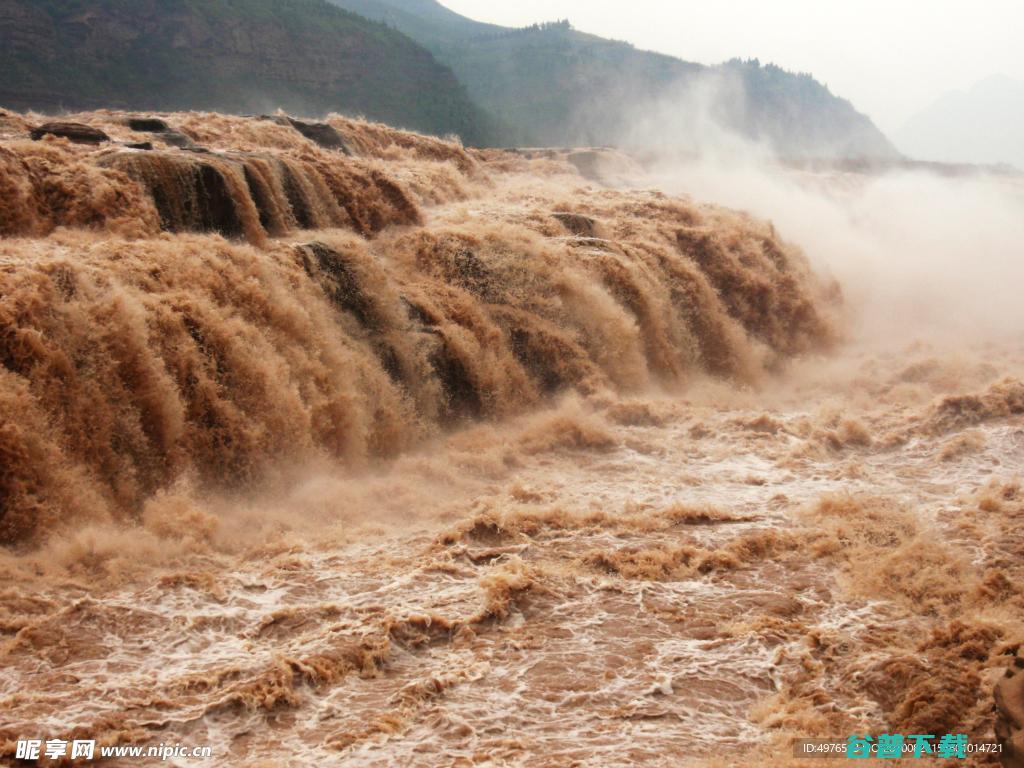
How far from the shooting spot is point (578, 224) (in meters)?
13.4

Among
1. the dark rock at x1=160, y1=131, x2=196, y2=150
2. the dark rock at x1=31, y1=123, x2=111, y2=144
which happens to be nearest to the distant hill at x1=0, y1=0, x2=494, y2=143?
the dark rock at x1=160, y1=131, x2=196, y2=150

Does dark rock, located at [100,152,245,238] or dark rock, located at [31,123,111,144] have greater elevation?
dark rock, located at [31,123,111,144]

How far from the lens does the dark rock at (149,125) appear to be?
12.3 meters

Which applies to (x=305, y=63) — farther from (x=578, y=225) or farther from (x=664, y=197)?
(x=578, y=225)

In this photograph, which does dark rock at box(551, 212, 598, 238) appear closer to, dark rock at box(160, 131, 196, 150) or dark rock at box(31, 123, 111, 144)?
dark rock at box(160, 131, 196, 150)

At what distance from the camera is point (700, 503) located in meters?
7.56

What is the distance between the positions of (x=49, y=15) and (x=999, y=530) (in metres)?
38.4

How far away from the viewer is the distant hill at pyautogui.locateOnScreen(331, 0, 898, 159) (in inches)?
2448

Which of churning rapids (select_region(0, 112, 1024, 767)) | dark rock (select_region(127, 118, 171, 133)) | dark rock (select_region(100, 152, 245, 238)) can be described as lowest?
churning rapids (select_region(0, 112, 1024, 767))

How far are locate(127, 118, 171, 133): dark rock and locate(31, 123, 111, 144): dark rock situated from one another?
170 centimetres

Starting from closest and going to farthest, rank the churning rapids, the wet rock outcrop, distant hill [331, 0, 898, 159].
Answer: the wet rock outcrop, the churning rapids, distant hill [331, 0, 898, 159]

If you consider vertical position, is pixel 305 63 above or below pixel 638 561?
above

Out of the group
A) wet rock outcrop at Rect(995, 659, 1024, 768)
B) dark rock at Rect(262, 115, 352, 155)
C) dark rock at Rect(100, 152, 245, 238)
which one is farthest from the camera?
dark rock at Rect(262, 115, 352, 155)

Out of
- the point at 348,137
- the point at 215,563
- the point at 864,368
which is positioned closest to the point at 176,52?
the point at 348,137
